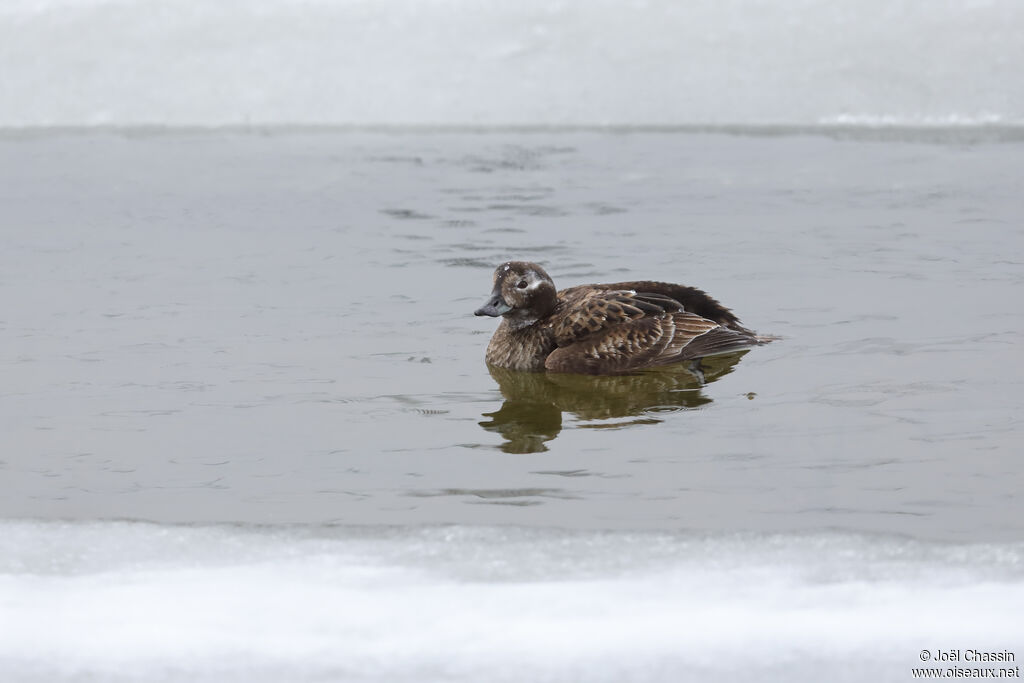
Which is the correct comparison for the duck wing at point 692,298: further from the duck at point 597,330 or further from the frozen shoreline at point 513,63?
the frozen shoreline at point 513,63

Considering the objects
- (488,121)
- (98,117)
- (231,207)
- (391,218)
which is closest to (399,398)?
(391,218)

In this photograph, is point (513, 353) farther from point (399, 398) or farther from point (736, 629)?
point (736, 629)

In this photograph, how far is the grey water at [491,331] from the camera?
15.6 feet

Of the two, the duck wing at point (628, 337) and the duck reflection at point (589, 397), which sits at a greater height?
the duck wing at point (628, 337)

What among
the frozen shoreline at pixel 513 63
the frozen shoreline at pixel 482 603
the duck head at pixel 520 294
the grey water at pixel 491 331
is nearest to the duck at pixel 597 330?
the duck head at pixel 520 294

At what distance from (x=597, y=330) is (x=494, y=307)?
498mm

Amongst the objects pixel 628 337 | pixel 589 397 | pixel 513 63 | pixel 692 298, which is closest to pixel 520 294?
pixel 628 337

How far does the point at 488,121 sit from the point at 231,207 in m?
3.31

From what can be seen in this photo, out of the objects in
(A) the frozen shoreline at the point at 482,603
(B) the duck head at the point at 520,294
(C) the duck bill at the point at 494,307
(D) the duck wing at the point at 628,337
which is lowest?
(A) the frozen shoreline at the point at 482,603

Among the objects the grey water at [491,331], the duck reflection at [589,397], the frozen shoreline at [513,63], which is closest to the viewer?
the grey water at [491,331]

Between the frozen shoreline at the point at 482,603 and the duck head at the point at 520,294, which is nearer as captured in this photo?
the frozen shoreline at the point at 482,603

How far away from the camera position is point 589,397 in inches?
245

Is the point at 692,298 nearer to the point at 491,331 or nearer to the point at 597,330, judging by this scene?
the point at 597,330

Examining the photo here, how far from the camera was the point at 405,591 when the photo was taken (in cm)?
393
